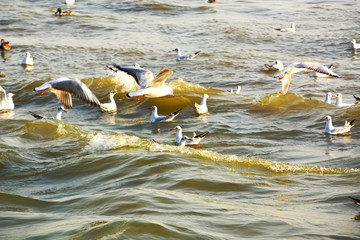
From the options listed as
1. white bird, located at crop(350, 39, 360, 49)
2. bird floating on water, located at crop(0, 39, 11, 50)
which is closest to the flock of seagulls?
bird floating on water, located at crop(0, 39, 11, 50)

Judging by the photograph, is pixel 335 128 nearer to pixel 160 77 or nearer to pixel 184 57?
pixel 160 77

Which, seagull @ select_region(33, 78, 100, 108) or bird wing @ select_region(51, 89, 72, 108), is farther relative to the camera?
bird wing @ select_region(51, 89, 72, 108)

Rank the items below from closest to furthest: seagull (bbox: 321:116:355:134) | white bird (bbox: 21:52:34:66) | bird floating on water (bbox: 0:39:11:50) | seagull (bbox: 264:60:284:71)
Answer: seagull (bbox: 321:116:355:134) → seagull (bbox: 264:60:284:71) → white bird (bbox: 21:52:34:66) → bird floating on water (bbox: 0:39:11:50)

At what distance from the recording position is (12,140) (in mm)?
9805

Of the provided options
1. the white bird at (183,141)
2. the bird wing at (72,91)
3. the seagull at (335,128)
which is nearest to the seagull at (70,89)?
the bird wing at (72,91)

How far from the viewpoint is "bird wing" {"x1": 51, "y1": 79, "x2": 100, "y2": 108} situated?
343 inches

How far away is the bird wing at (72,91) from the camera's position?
343 inches

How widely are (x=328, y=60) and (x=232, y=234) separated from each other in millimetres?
14364

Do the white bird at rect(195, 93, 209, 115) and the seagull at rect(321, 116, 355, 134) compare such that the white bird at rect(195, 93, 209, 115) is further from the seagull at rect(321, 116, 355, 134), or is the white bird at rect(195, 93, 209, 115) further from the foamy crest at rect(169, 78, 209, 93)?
the seagull at rect(321, 116, 355, 134)

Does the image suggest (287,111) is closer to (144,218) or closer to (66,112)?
(66,112)

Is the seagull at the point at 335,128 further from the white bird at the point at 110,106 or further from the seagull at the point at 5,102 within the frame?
the seagull at the point at 5,102

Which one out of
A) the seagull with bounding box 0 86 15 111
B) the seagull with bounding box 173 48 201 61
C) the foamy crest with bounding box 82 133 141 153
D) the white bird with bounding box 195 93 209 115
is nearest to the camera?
the foamy crest with bounding box 82 133 141 153

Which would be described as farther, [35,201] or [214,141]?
[214,141]

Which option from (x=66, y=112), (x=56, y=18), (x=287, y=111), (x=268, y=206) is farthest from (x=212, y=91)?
(x=56, y=18)
